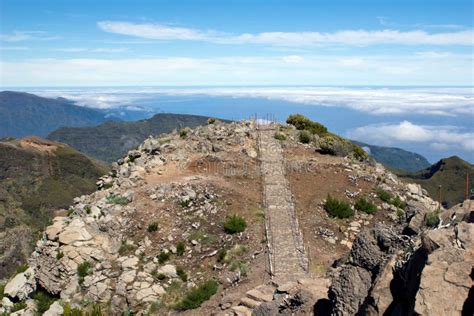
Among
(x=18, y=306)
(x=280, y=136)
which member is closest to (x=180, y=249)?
(x=18, y=306)

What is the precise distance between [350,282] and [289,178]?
15551 millimetres

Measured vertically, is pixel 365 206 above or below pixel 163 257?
above

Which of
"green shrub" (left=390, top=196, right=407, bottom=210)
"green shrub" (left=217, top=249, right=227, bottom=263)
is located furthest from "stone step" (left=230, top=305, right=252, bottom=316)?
"green shrub" (left=390, top=196, right=407, bottom=210)

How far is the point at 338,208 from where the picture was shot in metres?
22.2

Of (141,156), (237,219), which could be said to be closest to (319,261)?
(237,219)

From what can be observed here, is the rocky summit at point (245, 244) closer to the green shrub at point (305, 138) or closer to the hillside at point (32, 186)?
the green shrub at point (305, 138)

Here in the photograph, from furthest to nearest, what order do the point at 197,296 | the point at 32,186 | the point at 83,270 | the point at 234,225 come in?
1. the point at 32,186
2. the point at 234,225
3. the point at 83,270
4. the point at 197,296

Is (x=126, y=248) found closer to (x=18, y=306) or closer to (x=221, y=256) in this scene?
(x=221, y=256)

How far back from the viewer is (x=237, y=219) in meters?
20.7

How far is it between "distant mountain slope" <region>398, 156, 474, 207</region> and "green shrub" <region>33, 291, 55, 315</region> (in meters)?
119

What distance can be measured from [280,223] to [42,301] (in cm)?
1078

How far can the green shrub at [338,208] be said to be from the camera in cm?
2205

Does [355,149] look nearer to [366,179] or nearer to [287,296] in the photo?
[366,179]

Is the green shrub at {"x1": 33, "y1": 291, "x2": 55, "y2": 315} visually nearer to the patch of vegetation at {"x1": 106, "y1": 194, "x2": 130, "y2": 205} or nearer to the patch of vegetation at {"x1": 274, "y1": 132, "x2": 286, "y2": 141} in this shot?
the patch of vegetation at {"x1": 106, "y1": 194, "x2": 130, "y2": 205}
